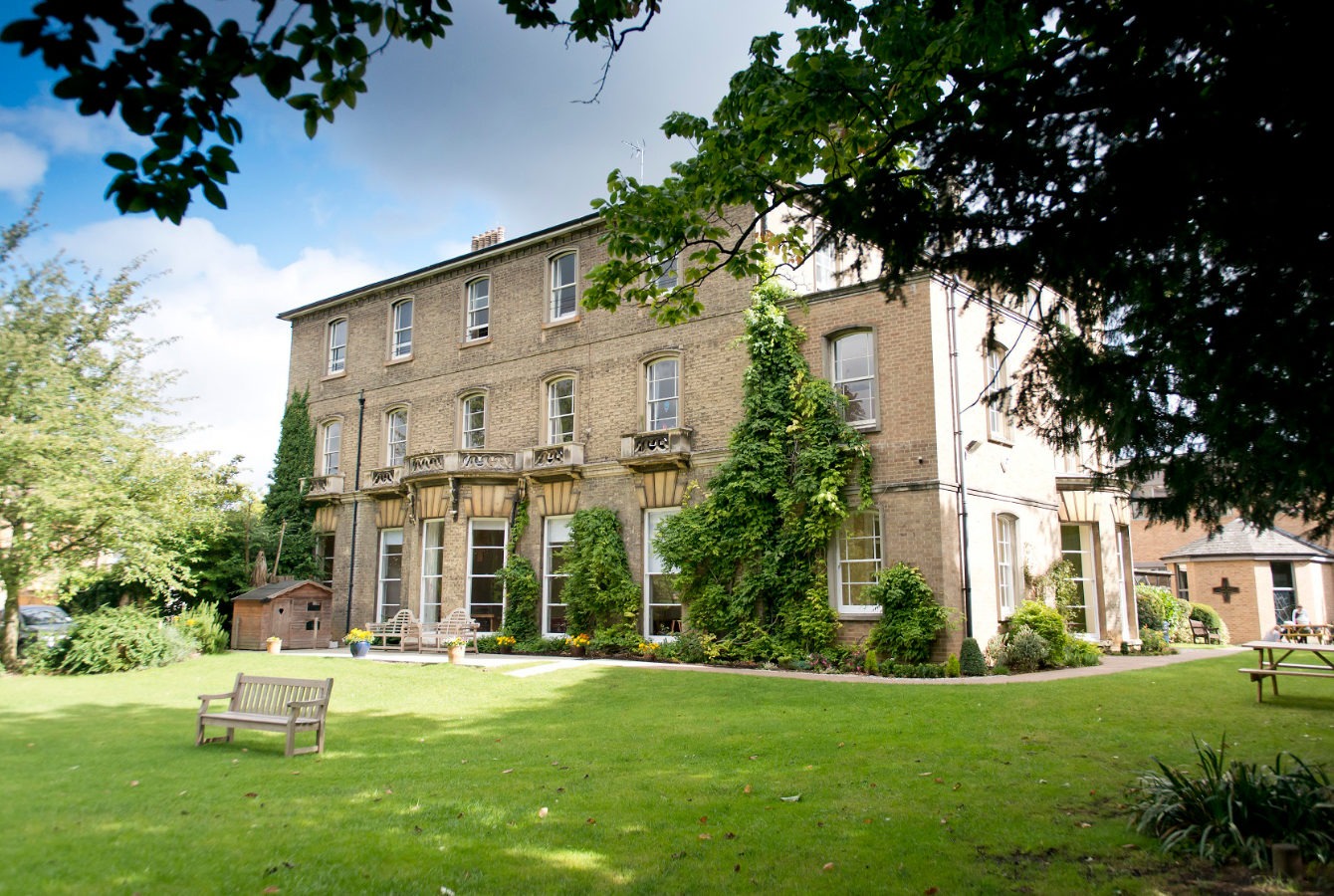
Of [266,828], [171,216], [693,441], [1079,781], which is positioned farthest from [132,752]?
[693,441]

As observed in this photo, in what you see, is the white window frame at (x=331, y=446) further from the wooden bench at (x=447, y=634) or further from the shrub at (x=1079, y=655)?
the shrub at (x=1079, y=655)

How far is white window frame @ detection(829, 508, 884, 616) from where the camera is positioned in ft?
55.1

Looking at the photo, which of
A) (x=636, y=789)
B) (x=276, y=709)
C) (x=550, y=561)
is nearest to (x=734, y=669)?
(x=550, y=561)

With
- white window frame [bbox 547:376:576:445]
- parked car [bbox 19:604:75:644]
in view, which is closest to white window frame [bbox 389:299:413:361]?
white window frame [bbox 547:376:576:445]

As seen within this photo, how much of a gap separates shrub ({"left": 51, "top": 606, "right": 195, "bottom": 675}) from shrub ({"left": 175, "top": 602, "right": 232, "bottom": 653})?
1.71 metres

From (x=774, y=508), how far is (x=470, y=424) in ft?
33.5

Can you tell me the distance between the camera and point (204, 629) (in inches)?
818

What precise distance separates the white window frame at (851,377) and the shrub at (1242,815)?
11.7 m

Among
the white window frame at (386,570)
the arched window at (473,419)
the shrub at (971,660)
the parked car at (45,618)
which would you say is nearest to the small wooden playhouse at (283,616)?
the white window frame at (386,570)

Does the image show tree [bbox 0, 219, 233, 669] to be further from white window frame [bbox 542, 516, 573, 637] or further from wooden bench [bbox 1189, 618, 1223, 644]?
wooden bench [bbox 1189, 618, 1223, 644]

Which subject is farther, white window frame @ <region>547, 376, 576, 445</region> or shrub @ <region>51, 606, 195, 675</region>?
white window frame @ <region>547, 376, 576, 445</region>

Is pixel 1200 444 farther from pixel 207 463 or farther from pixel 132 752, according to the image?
pixel 207 463

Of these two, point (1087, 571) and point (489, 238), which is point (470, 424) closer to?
point (489, 238)

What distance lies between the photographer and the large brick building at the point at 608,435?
16719 millimetres
